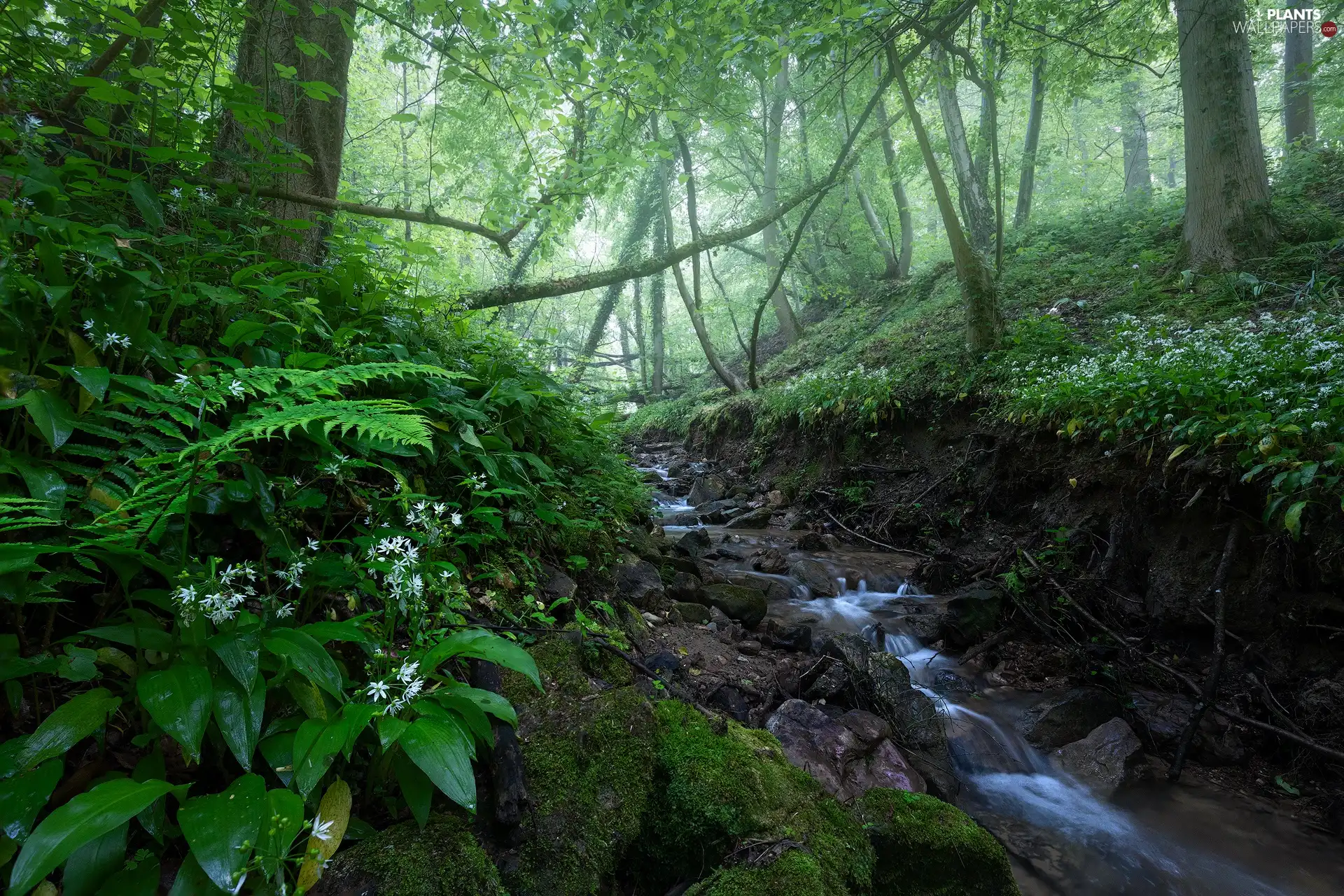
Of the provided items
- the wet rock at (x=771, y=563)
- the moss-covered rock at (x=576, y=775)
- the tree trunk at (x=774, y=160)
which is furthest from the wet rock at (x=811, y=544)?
the tree trunk at (x=774, y=160)

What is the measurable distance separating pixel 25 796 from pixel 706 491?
32.0ft

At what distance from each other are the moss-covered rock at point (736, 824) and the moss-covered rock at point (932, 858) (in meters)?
0.16

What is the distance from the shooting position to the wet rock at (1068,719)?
418 centimetres

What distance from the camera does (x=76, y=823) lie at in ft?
3.64

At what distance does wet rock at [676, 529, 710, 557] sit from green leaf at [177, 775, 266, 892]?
17.6 ft

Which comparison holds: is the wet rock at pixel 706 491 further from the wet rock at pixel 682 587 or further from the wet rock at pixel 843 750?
the wet rock at pixel 843 750

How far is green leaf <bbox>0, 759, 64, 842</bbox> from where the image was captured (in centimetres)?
115

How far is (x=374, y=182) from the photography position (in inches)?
582

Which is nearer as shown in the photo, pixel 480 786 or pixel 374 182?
pixel 480 786

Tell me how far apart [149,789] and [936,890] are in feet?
8.65

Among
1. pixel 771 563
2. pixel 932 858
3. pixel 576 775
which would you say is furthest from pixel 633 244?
pixel 932 858

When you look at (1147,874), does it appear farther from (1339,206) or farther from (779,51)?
(1339,206)

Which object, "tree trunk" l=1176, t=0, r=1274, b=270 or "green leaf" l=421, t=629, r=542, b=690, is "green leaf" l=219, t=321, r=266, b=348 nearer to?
"green leaf" l=421, t=629, r=542, b=690

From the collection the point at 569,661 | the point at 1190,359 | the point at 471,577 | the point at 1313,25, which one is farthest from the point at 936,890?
the point at 1313,25
